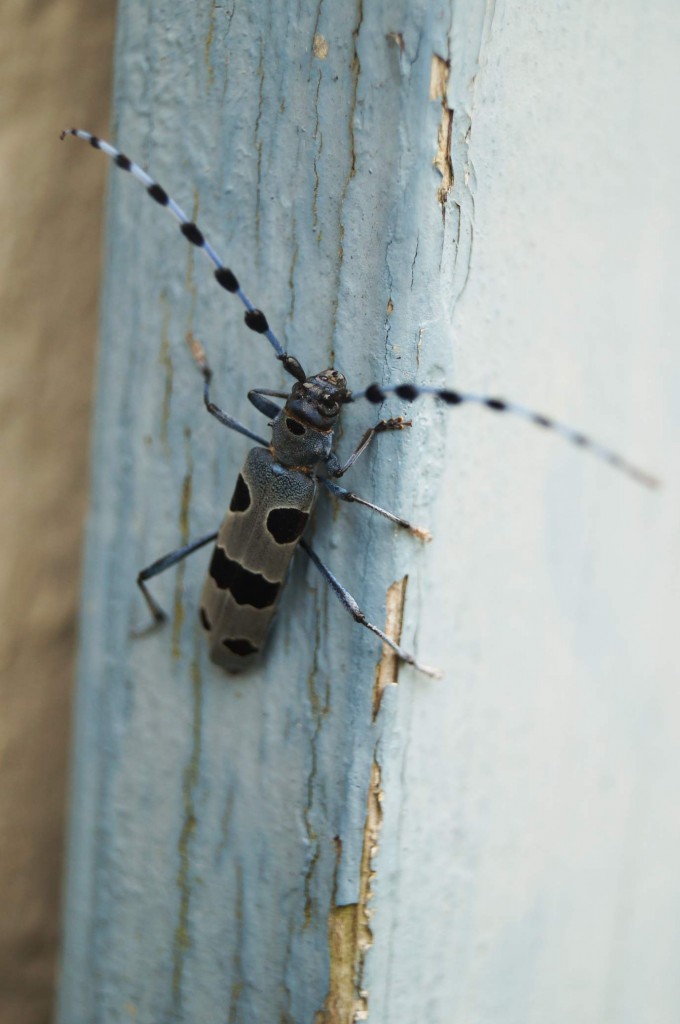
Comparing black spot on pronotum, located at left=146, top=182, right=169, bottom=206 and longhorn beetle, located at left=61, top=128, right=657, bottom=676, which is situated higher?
black spot on pronotum, located at left=146, top=182, right=169, bottom=206

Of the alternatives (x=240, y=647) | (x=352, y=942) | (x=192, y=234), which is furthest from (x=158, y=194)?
(x=352, y=942)

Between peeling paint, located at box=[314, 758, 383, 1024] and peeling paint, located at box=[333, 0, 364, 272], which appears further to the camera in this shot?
peeling paint, located at box=[314, 758, 383, 1024]

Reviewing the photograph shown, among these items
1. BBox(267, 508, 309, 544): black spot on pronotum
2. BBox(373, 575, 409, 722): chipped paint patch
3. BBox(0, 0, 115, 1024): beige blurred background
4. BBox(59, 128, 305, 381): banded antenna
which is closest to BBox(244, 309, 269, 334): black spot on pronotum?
BBox(59, 128, 305, 381): banded antenna

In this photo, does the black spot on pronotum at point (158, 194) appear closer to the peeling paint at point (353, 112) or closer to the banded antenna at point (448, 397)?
the peeling paint at point (353, 112)

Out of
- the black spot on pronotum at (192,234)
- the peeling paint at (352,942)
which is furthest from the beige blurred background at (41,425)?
the peeling paint at (352,942)

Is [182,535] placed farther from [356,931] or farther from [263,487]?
[356,931]

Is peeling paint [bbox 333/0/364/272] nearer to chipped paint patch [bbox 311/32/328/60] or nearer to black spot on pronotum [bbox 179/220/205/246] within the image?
chipped paint patch [bbox 311/32/328/60]
